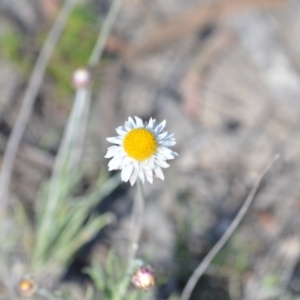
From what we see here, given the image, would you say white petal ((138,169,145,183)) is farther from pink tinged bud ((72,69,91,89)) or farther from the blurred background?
the blurred background

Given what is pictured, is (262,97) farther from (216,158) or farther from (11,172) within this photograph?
(11,172)

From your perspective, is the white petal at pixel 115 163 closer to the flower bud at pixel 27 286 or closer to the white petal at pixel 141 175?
the white petal at pixel 141 175

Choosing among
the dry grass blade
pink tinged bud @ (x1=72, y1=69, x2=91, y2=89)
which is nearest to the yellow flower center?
pink tinged bud @ (x1=72, y1=69, x2=91, y2=89)

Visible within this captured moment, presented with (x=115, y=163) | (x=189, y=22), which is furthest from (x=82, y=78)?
(x=189, y=22)

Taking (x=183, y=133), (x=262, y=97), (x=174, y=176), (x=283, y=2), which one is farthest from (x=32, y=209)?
(x=283, y=2)

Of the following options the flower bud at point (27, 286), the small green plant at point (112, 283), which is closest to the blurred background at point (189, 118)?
the small green plant at point (112, 283)

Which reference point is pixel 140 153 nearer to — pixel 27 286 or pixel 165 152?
pixel 165 152
